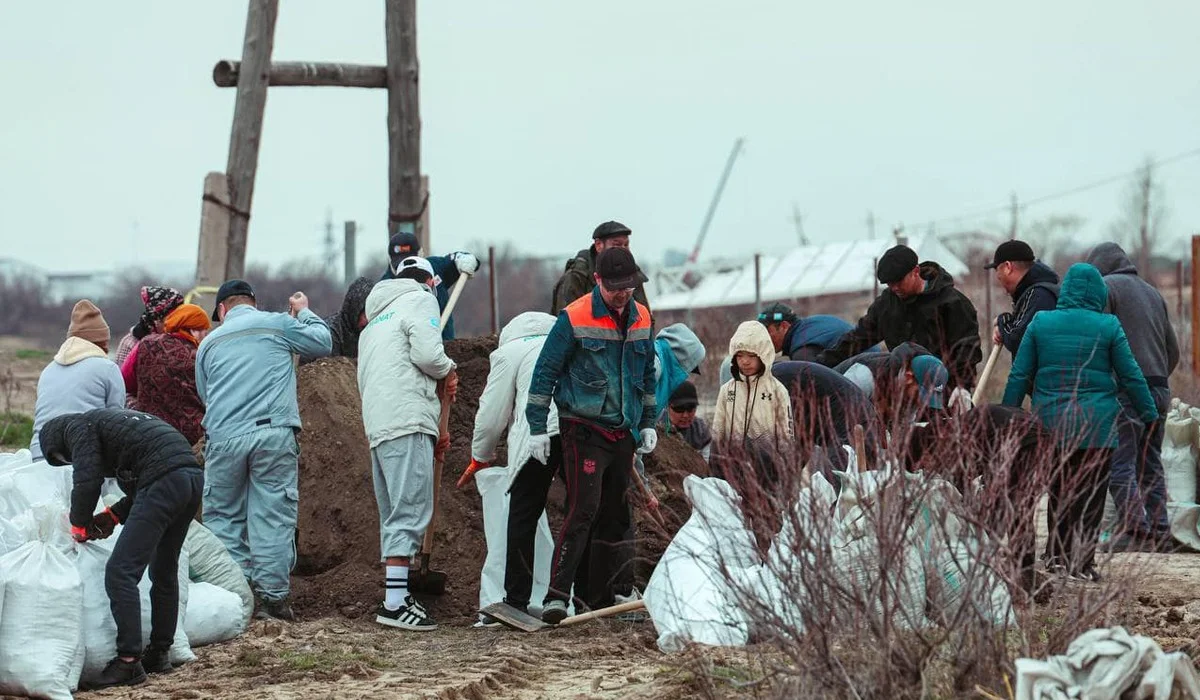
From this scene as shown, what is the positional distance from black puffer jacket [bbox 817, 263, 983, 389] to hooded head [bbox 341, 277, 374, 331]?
282 centimetres

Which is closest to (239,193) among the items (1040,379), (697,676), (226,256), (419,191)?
(226,256)

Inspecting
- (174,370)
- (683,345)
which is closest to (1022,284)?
(683,345)

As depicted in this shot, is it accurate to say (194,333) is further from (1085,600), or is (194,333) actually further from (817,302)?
(817,302)

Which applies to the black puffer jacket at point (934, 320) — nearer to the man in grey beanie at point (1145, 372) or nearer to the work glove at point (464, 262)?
the man in grey beanie at point (1145, 372)

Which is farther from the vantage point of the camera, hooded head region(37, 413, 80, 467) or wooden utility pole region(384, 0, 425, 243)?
wooden utility pole region(384, 0, 425, 243)

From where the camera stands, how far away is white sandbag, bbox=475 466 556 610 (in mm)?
7793

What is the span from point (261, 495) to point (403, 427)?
31.3 inches

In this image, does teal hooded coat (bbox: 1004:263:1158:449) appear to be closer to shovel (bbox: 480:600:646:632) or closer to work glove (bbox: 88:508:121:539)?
shovel (bbox: 480:600:646:632)

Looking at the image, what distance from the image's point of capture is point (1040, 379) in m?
7.73

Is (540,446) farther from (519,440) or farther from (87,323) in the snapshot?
(87,323)

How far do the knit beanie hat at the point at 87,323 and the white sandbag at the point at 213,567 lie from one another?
106cm

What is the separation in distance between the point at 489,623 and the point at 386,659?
0.94 meters

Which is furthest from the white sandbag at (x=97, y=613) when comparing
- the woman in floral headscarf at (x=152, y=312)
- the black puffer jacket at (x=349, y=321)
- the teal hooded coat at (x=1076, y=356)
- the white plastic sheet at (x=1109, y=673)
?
the teal hooded coat at (x=1076, y=356)

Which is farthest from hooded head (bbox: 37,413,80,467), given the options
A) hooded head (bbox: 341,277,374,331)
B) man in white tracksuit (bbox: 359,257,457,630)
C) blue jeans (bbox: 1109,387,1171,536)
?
blue jeans (bbox: 1109,387,1171,536)
